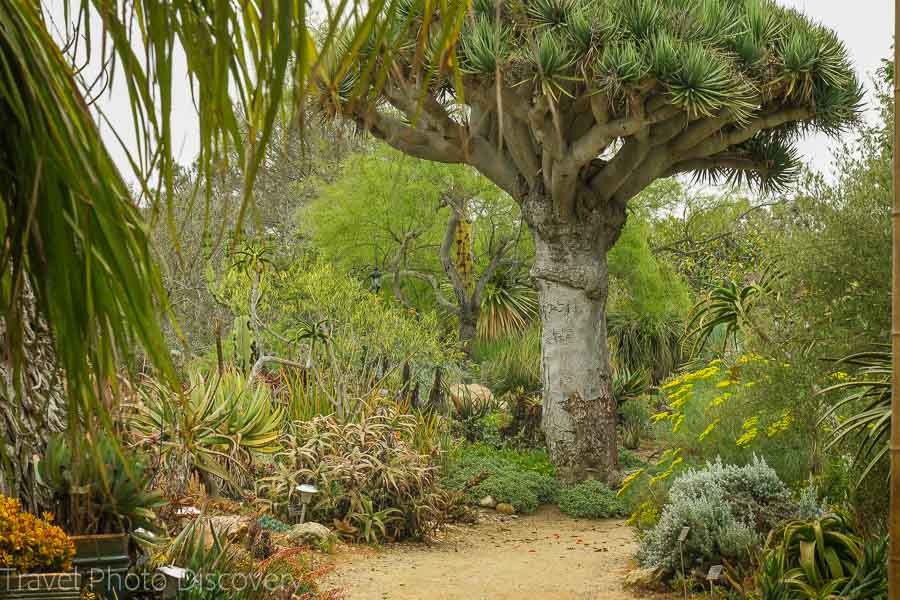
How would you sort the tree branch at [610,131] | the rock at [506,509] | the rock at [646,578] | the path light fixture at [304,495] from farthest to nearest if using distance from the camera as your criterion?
the rock at [506,509]
the tree branch at [610,131]
the path light fixture at [304,495]
the rock at [646,578]

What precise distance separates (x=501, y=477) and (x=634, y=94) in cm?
422

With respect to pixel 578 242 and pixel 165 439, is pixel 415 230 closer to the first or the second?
pixel 578 242

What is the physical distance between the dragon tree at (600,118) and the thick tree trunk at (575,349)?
1 centimetres

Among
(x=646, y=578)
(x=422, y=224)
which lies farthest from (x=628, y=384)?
(x=646, y=578)

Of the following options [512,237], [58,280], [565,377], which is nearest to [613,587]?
[565,377]

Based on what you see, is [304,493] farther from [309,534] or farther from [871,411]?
[871,411]

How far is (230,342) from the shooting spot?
14703 mm

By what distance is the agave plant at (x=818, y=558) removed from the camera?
486 centimetres

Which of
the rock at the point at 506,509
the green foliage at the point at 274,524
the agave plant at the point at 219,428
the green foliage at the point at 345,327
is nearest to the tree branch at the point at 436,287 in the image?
the green foliage at the point at 345,327

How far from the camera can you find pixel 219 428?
Result: 8000 mm

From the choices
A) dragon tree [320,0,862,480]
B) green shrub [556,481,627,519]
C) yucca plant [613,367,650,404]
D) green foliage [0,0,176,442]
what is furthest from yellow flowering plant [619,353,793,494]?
green foliage [0,0,176,442]

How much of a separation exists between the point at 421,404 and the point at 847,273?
674 centimetres

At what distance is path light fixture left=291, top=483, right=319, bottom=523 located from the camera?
7855 mm

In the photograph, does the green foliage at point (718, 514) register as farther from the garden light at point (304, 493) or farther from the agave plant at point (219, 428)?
the agave plant at point (219, 428)
